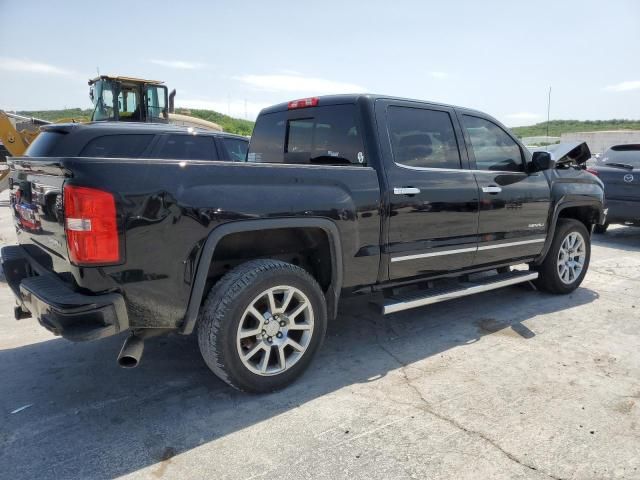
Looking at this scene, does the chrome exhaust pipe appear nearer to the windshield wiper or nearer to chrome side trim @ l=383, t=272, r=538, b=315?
chrome side trim @ l=383, t=272, r=538, b=315

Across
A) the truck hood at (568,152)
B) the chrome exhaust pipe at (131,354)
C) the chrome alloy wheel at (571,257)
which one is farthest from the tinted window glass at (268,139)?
the chrome alloy wheel at (571,257)

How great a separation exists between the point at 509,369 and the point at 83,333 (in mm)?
2840

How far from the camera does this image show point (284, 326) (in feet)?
10.1

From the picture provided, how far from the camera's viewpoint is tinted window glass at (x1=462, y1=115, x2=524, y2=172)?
427 cm

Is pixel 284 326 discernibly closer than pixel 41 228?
No

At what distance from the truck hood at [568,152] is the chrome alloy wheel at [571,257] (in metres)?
0.86

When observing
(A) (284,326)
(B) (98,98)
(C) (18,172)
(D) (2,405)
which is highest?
(B) (98,98)

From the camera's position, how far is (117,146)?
631cm

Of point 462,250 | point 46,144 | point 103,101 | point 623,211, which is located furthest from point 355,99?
point 103,101

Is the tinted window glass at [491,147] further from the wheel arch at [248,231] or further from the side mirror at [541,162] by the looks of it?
the wheel arch at [248,231]

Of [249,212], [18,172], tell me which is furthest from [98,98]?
[249,212]

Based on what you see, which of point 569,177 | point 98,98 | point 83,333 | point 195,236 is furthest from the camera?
point 98,98

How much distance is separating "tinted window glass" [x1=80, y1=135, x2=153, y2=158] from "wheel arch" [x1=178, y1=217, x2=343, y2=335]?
159 inches

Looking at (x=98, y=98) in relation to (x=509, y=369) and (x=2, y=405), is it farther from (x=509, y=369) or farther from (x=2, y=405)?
(x=509, y=369)
